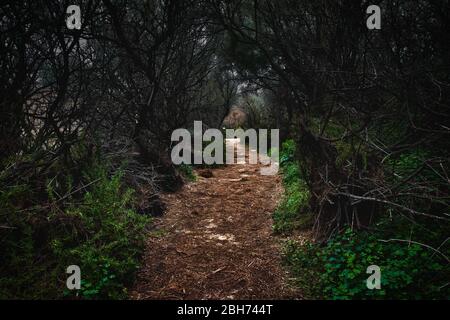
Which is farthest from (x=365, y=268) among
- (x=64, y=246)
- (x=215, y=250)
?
(x=64, y=246)

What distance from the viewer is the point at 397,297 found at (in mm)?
2586

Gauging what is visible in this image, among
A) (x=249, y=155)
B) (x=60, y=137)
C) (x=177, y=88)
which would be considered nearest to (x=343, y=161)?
(x=60, y=137)

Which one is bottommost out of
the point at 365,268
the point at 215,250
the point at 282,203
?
the point at 215,250

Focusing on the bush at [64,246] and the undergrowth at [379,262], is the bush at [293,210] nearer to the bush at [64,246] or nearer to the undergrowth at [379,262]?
the undergrowth at [379,262]

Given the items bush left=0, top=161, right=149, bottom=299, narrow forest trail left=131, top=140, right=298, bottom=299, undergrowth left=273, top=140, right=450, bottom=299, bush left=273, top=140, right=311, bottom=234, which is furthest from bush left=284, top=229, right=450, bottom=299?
bush left=0, top=161, right=149, bottom=299

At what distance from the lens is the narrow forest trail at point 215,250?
3.12 metres

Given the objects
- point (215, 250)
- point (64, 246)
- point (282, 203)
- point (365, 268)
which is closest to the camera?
point (365, 268)

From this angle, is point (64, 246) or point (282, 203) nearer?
point (64, 246)

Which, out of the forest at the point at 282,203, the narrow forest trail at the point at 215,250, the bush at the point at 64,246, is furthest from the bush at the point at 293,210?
the bush at the point at 64,246

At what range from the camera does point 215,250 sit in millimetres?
3943

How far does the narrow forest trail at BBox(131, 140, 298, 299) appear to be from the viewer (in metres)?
3.12

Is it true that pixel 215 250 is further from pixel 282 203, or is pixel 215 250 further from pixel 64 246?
pixel 282 203

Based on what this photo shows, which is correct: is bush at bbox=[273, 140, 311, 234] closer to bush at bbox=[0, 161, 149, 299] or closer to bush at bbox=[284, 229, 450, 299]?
bush at bbox=[284, 229, 450, 299]

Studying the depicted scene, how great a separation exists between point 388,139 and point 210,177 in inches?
183
